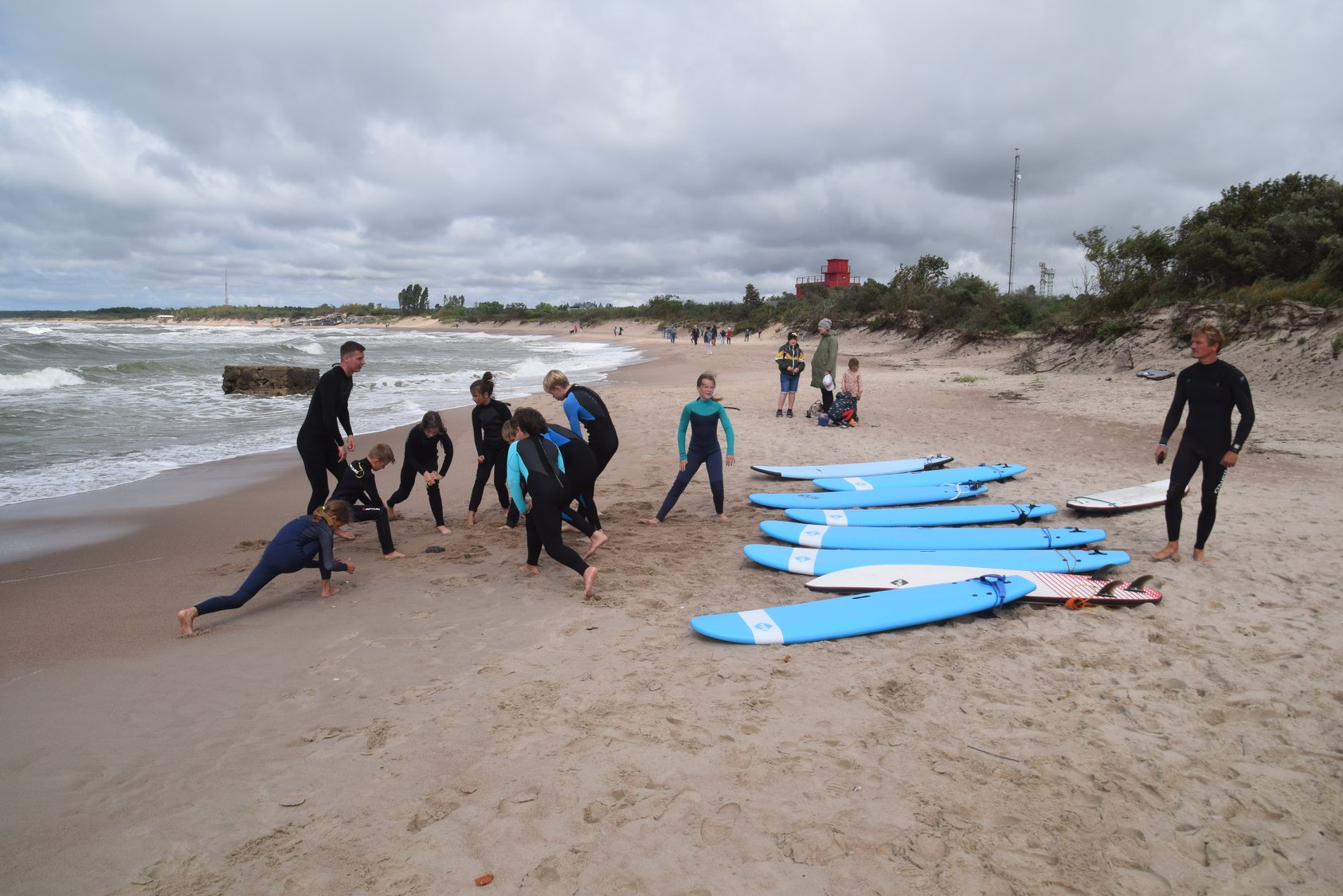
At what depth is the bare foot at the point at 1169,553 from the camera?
5.24 meters

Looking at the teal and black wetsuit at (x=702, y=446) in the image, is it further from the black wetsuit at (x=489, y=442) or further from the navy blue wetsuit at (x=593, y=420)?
the black wetsuit at (x=489, y=442)

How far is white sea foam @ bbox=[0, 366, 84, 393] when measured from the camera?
60.2ft

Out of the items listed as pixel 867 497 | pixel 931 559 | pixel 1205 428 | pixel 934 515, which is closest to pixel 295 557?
pixel 931 559

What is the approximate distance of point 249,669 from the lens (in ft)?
13.2

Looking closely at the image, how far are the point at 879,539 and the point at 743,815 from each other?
3642 mm

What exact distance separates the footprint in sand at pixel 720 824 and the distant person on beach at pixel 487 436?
14.8ft

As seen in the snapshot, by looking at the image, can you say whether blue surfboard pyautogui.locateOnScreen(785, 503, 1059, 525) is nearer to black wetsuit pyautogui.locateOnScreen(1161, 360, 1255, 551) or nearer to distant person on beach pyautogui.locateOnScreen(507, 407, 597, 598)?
black wetsuit pyautogui.locateOnScreen(1161, 360, 1255, 551)

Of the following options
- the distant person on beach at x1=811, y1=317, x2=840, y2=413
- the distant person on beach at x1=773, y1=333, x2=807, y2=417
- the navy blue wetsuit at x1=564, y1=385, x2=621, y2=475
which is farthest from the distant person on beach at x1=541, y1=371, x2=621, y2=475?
the distant person on beach at x1=811, y1=317, x2=840, y2=413

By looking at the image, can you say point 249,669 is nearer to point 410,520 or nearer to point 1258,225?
point 410,520

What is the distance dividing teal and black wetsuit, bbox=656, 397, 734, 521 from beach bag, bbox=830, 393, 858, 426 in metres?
5.49

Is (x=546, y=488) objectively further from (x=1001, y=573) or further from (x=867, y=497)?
(x=867, y=497)

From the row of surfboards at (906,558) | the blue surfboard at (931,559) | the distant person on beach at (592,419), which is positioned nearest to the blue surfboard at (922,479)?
the row of surfboards at (906,558)

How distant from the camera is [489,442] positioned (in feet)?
22.3

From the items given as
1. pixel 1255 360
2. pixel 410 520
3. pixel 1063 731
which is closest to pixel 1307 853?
pixel 1063 731
